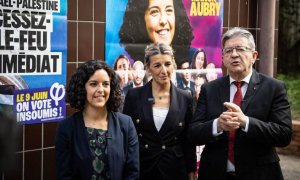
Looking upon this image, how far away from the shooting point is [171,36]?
4.76 m

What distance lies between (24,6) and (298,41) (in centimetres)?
1180

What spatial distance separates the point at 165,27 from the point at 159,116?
1744mm

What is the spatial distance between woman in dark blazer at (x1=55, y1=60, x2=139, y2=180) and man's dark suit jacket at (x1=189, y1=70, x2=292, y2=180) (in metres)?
0.47

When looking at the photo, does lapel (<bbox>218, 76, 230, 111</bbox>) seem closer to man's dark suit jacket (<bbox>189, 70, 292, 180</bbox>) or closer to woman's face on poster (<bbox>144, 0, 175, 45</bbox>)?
man's dark suit jacket (<bbox>189, 70, 292, 180</bbox>)

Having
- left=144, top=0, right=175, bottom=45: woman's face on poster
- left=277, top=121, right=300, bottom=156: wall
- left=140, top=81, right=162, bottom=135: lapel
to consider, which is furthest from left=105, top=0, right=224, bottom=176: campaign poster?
left=277, top=121, right=300, bottom=156: wall

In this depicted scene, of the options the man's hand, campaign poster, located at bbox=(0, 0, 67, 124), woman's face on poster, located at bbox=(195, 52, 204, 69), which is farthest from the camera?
→ woman's face on poster, located at bbox=(195, 52, 204, 69)

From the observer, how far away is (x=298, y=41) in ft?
44.9

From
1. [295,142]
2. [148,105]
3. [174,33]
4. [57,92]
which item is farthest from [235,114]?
[295,142]

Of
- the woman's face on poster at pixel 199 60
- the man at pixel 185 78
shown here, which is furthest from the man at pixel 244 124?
the woman's face on poster at pixel 199 60

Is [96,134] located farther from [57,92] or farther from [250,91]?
[57,92]

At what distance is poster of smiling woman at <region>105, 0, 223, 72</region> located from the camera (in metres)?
4.18

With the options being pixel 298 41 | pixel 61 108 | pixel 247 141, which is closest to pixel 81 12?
pixel 61 108

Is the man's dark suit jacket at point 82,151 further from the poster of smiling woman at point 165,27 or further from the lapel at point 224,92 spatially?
the poster of smiling woman at point 165,27

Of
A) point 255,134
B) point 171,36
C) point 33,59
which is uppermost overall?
point 171,36
